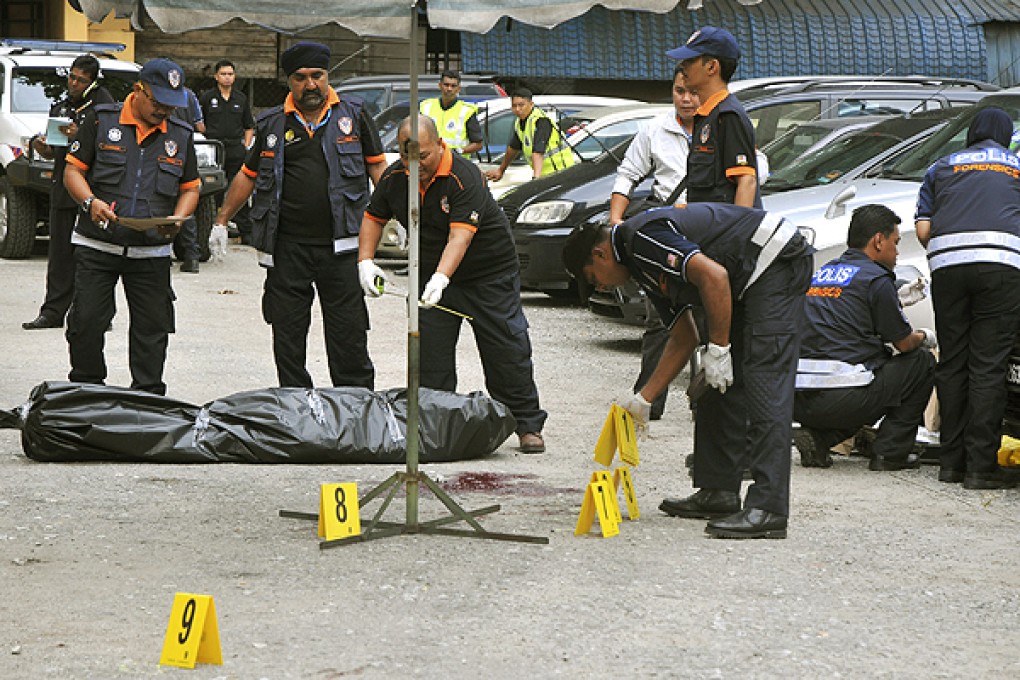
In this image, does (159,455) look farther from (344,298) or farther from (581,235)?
(581,235)

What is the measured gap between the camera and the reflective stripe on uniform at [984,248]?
7699mm

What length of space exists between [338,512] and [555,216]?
777 centimetres

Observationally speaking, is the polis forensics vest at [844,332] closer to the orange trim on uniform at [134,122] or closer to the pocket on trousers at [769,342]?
the pocket on trousers at [769,342]

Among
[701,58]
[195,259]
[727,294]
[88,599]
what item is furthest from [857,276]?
[195,259]

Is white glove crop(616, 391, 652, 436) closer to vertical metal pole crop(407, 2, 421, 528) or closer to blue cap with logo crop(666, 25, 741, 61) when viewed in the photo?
vertical metal pole crop(407, 2, 421, 528)

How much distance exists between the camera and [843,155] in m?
11.6

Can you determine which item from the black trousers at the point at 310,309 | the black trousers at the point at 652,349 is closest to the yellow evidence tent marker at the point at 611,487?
the black trousers at the point at 652,349

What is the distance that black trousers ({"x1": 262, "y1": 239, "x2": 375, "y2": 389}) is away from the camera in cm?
862

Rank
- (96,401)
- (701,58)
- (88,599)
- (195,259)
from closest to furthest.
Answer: (88,599) → (701,58) → (96,401) → (195,259)

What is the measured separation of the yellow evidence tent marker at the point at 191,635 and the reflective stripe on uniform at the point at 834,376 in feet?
13.5

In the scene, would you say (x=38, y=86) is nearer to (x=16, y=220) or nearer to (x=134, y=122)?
(x=16, y=220)

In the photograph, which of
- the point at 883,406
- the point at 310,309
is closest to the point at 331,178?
the point at 310,309

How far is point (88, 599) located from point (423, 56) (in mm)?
21162

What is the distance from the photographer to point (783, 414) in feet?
21.4
